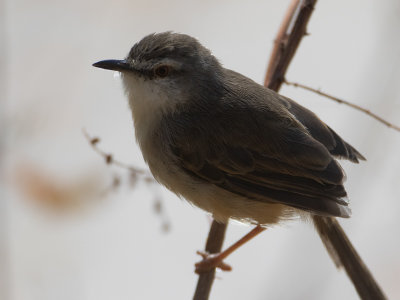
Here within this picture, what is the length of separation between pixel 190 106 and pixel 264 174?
0.62m

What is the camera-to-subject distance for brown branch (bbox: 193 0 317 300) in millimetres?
3242

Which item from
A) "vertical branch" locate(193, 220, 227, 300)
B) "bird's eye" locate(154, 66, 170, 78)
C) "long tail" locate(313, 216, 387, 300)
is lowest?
"vertical branch" locate(193, 220, 227, 300)

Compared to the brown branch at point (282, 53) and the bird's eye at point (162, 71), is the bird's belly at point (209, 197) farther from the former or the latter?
the bird's eye at point (162, 71)

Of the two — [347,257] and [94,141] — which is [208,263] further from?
[94,141]

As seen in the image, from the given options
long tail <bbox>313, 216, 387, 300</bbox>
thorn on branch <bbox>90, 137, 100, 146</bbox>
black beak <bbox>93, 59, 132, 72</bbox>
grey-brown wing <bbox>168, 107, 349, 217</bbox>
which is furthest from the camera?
long tail <bbox>313, 216, 387, 300</bbox>

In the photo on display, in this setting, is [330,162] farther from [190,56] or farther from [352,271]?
[190,56]

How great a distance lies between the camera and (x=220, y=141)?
313cm

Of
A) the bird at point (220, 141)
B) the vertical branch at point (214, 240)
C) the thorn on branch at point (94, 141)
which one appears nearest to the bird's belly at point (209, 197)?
the bird at point (220, 141)

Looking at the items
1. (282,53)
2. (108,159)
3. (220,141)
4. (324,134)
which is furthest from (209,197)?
(282,53)

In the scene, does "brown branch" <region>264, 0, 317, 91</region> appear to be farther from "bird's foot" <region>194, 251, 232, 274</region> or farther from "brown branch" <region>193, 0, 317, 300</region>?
"bird's foot" <region>194, 251, 232, 274</region>

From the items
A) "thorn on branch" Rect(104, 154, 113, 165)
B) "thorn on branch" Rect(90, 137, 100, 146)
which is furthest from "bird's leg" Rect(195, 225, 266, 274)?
"thorn on branch" Rect(90, 137, 100, 146)

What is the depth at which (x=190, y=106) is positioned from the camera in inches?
129

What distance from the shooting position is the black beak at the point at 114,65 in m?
3.14

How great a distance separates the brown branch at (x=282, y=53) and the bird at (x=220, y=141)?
17 centimetres
